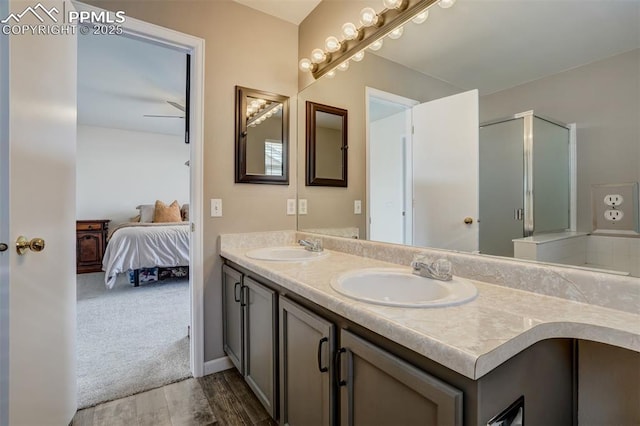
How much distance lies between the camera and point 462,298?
0.85m


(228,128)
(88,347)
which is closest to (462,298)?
(228,128)

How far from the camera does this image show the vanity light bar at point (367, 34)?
1.39 m

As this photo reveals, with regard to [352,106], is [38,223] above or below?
below

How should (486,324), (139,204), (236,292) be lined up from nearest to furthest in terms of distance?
(486,324) → (236,292) → (139,204)

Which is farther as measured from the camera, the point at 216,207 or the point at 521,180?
the point at 216,207

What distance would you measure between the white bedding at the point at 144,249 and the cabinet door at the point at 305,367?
3287 millimetres

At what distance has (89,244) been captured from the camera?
4707 millimetres

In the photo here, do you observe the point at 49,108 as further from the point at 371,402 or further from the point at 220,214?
the point at 371,402

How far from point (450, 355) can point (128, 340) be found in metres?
2.61

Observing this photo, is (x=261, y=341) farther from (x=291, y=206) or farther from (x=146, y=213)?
(x=146, y=213)

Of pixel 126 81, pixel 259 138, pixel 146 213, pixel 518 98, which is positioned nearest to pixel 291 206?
pixel 259 138

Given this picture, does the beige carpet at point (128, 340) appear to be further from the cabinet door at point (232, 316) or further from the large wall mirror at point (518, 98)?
the large wall mirror at point (518, 98)

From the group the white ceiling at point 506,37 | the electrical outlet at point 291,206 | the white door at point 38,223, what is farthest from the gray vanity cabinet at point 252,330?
the white ceiling at point 506,37

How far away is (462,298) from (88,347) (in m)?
2.68
